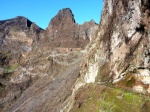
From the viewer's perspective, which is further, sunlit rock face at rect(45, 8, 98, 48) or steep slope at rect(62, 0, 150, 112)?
sunlit rock face at rect(45, 8, 98, 48)

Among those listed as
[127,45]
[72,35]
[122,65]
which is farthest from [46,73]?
[122,65]

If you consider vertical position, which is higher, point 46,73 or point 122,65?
point 122,65

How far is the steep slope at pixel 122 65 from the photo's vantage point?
1906 inches

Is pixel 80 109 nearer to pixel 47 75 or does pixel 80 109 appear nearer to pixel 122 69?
pixel 122 69

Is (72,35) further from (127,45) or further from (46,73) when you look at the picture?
(127,45)

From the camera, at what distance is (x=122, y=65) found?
5566 cm

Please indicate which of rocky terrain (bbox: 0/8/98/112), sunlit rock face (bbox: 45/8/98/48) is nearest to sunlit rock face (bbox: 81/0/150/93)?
rocky terrain (bbox: 0/8/98/112)

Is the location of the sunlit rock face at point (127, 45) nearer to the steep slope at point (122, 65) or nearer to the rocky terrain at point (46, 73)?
the steep slope at point (122, 65)

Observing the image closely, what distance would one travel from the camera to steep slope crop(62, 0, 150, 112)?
48406mm

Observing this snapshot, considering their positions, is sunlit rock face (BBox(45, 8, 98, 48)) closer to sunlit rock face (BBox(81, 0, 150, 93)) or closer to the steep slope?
sunlit rock face (BBox(81, 0, 150, 93))

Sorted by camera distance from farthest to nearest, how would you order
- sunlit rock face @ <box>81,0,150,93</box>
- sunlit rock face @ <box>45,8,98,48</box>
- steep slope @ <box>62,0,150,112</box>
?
sunlit rock face @ <box>45,8,98,48</box>
sunlit rock face @ <box>81,0,150,93</box>
steep slope @ <box>62,0,150,112</box>

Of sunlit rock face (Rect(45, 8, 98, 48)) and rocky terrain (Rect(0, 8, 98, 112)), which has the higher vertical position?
sunlit rock face (Rect(45, 8, 98, 48))

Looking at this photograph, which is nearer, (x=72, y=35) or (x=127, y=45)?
(x=127, y=45)

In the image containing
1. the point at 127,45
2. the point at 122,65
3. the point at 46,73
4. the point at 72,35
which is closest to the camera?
the point at 122,65
